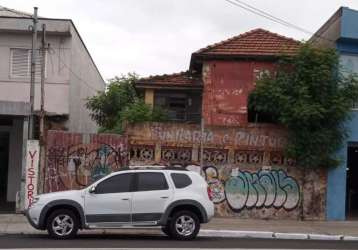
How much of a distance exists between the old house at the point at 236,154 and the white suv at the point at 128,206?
18.3ft

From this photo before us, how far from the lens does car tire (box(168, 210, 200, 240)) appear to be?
1548 centimetres

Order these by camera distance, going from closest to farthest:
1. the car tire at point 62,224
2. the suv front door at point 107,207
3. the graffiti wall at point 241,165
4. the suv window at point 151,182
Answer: the car tire at point 62,224
the suv front door at point 107,207
the suv window at point 151,182
the graffiti wall at point 241,165

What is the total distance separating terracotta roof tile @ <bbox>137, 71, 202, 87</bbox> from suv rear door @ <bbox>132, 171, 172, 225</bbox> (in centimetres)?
992

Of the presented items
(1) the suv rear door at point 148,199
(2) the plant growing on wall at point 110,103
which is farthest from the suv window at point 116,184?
(2) the plant growing on wall at point 110,103

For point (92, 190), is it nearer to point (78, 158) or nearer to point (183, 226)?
point (183, 226)

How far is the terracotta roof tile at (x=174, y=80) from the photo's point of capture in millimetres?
25359

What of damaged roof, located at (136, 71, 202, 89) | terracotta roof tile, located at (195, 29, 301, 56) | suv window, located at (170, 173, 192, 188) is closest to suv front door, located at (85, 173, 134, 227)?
suv window, located at (170, 173, 192, 188)

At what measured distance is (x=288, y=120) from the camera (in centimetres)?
2109

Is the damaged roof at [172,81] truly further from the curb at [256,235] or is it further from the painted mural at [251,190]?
the curb at [256,235]

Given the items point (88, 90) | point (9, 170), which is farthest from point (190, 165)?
point (88, 90)

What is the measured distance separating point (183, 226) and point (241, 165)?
Answer: 6429 mm

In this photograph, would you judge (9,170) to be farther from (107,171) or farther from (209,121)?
(209,121)

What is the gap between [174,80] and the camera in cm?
2583

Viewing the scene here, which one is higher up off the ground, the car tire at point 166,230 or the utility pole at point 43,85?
the utility pole at point 43,85
